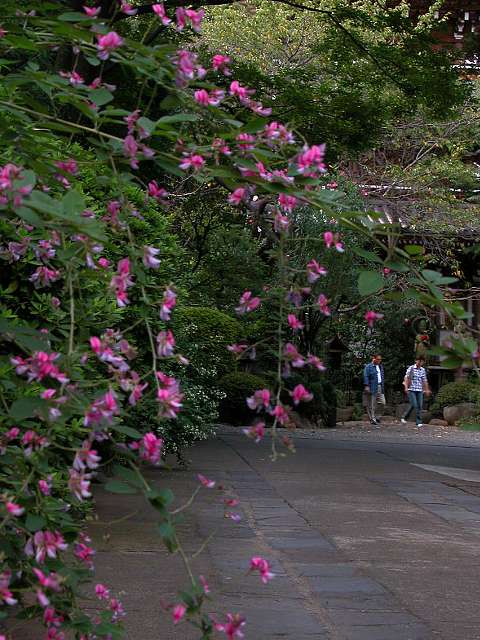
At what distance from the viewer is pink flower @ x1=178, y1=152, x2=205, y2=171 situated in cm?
241

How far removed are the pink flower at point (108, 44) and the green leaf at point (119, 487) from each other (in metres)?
0.90

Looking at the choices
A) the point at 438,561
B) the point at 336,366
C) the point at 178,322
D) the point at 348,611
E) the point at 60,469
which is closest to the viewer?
the point at 60,469

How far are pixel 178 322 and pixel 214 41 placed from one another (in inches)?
625

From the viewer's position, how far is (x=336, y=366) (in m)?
27.3

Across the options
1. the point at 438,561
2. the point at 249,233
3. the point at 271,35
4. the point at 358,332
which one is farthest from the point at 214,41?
the point at 438,561

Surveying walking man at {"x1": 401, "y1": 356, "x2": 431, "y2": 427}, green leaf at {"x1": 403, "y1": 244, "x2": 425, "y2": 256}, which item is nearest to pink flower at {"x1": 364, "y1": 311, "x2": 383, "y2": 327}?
green leaf at {"x1": 403, "y1": 244, "x2": 425, "y2": 256}

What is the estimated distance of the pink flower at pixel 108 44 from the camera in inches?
91.4

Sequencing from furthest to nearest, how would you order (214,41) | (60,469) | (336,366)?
(336,366) → (214,41) → (60,469)

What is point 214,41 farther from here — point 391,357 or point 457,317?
point 457,317

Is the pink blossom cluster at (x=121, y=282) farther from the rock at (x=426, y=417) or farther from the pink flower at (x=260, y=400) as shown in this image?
the rock at (x=426, y=417)

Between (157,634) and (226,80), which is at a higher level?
(226,80)

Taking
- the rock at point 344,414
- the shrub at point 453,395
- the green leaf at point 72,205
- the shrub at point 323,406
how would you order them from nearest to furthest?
the green leaf at point 72,205
the shrub at point 323,406
the rock at point 344,414
the shrub at point 453,395

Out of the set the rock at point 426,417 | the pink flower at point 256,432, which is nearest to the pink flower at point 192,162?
the pink flower at point 256,432

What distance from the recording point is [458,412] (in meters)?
26.1
